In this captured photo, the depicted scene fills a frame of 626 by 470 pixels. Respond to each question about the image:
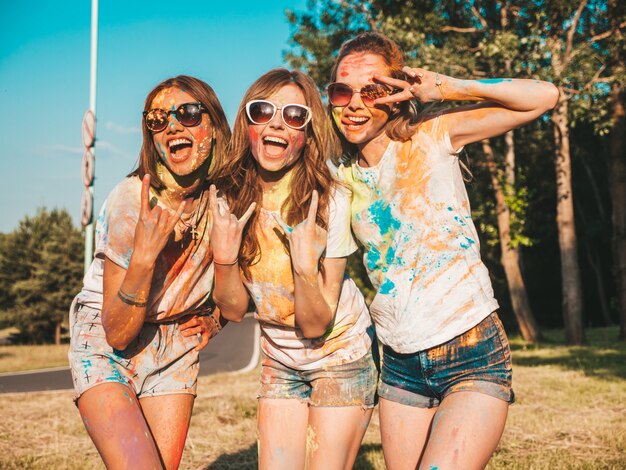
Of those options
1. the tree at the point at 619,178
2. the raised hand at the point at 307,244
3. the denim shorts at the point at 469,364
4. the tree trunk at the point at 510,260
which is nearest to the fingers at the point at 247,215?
the raised hand at the point at 307,244

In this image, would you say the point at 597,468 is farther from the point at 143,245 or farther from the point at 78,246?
the point at 78,246

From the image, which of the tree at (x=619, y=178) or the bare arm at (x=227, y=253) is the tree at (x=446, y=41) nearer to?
the tree at (x=619, y=178)

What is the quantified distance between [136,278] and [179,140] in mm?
793

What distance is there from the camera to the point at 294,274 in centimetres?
295

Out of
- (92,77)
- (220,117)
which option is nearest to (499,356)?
Answer: (220,117)

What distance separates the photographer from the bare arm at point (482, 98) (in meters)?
2.75

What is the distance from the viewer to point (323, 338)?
3.09m

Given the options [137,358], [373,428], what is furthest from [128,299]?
[373,428]

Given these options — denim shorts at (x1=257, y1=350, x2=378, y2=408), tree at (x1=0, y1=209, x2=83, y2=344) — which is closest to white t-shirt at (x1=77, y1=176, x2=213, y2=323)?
denim shorts at (x1=257, y1=350, x2=378, y2=408)

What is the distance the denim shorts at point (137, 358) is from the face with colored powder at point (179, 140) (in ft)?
2.86

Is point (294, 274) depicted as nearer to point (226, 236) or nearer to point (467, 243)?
point (226, 236)

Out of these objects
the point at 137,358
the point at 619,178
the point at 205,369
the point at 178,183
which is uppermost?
the point at 619,178

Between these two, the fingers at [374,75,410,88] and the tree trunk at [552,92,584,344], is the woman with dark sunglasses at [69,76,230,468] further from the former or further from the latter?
the tree trunk at [552,92,584,344]

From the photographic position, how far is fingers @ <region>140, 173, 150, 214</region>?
300cm
